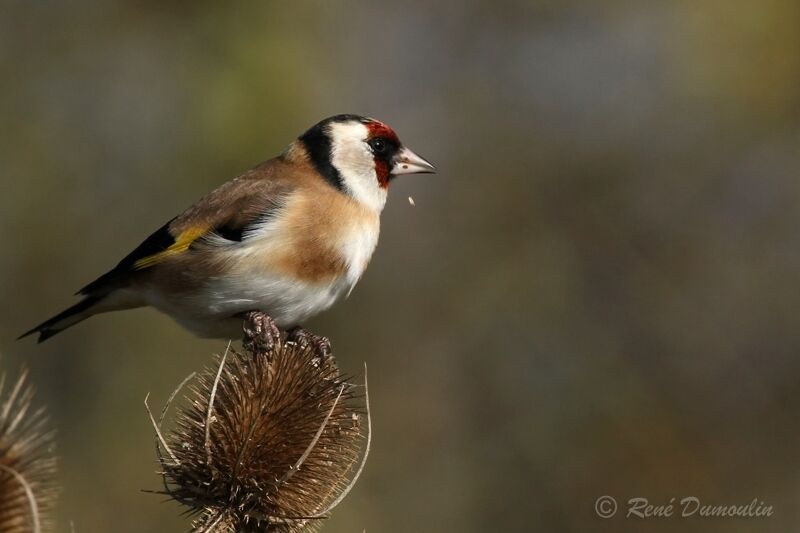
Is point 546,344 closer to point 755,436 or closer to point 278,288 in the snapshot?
point 755,436

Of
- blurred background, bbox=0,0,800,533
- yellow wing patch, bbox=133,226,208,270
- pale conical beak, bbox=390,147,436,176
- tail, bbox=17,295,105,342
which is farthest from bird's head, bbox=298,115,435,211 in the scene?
blurred background, bbox=0,0,800,533

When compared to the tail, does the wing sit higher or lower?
higher

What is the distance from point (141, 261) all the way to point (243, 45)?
5989 millimetres

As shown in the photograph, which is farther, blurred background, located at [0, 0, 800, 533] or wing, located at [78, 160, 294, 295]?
blurred background, located at [0, 0, 800, 533]

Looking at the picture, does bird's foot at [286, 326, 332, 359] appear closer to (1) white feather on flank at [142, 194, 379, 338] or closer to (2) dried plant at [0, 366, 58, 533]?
(1) white feather on flank at [142, 194, 379, 338]

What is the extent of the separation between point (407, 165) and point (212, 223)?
1323 millimetres

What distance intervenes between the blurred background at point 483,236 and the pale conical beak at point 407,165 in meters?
4.23

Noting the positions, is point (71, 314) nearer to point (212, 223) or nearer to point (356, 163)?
point (212, 223)

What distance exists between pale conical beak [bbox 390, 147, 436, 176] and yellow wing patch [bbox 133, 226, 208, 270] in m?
1.30

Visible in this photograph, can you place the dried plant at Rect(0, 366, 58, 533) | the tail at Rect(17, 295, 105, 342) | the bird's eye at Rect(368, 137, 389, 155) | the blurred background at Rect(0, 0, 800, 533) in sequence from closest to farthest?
the dried plant at Rect(0, 366, 58, 533) < the tail at Rect(17, 295, 105, 342) < the bird's eye at Rect(368, 137, 389, 155) < the blurred background at Rect(0, 0, 800, 533)

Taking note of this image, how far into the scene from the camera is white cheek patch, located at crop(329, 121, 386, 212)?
6.79 meters

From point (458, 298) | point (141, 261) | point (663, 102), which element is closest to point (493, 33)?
point (663, 102)

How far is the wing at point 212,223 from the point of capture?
6.37 m

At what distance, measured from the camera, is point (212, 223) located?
6.43m
